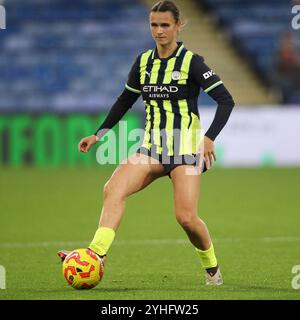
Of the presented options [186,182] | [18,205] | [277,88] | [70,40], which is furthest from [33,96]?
[186,182]

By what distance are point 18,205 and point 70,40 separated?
406 inches

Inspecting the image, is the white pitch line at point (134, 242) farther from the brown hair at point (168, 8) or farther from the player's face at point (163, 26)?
the brown hair at point (168, 8)

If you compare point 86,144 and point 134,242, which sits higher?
point 86,144

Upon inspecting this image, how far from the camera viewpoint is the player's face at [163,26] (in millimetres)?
7086

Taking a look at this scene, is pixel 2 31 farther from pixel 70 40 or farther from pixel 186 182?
pixel 186 182

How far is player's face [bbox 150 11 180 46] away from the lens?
23.2 ft

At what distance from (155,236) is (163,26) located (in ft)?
13.0

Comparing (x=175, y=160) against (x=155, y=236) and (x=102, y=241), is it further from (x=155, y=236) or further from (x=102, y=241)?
(x=155, y=236)

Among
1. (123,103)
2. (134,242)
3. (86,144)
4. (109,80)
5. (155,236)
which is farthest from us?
(109,80)

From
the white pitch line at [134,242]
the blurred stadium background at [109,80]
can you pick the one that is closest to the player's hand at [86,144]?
the white pitch line at [134,242]

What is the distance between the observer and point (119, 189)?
7086mm

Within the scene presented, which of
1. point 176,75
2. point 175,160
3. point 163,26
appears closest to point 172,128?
point 175,160

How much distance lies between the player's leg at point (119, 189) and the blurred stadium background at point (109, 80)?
7.91 meters

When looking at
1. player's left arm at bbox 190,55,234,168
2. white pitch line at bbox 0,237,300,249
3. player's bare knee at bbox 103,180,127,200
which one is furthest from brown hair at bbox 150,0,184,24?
white pitch line at bbox 0,237,300,249
